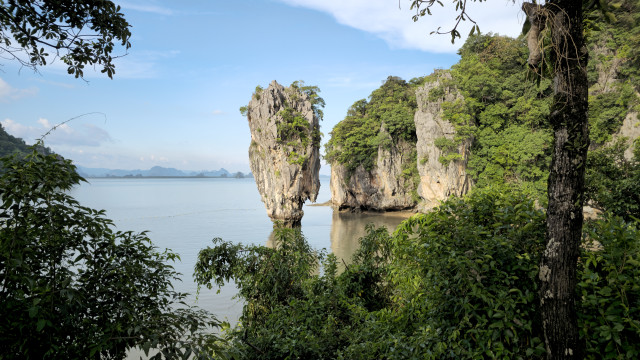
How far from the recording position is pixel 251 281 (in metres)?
6.17

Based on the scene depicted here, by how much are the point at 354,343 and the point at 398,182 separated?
29848mm

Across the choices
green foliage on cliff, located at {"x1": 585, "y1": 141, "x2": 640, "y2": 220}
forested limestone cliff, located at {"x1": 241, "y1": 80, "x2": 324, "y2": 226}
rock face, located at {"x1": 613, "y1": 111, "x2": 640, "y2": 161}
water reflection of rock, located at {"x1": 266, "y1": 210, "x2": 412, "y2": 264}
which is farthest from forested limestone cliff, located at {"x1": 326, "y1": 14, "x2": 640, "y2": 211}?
forested limestone cliff, located at {"x1": 241, "y1": 80, "x2": 324, "y2": 226}

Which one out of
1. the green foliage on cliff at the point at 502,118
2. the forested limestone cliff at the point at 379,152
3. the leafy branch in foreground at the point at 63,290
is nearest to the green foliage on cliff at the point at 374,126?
the forested limestone cliff at the point at 379,152

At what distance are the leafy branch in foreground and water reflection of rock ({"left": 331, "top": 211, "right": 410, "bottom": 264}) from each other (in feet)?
50.0

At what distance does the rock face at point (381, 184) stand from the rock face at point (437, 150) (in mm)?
4877

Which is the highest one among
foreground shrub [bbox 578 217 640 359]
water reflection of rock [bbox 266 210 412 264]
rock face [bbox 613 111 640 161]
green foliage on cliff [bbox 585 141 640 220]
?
rock face [bbox 613 111 640 161]

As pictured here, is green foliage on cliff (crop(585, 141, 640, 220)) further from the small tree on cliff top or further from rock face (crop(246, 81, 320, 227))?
rock face (crop(246, 81, 320, 227))

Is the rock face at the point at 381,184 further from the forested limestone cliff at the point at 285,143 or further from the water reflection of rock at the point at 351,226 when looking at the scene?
the forested limestone cliff at the point at 285,143

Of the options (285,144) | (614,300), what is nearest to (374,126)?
(285,144)

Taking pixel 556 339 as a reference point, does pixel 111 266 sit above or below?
above

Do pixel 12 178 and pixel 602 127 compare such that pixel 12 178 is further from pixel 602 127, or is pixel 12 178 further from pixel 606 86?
pixel 606 86

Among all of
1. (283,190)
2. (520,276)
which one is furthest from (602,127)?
(520,276)

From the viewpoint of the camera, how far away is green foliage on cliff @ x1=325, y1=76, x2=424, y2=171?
102ft

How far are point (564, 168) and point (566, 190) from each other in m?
0.16
